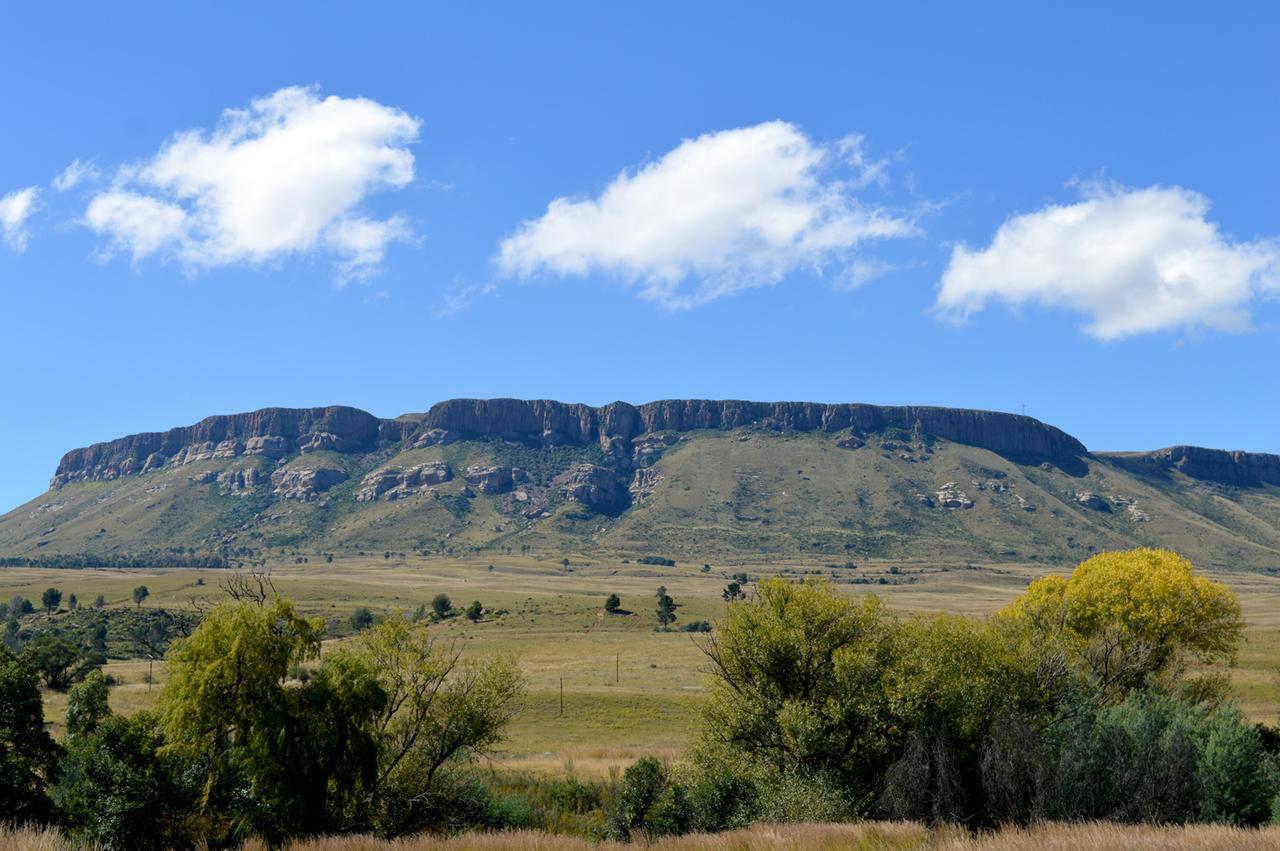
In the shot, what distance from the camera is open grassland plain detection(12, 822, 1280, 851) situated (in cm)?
1226

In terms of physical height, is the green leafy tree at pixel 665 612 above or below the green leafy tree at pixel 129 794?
below

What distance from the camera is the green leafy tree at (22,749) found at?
81.1ft

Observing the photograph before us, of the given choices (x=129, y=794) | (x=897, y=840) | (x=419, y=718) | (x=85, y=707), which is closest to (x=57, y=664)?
(x=85, y=707)

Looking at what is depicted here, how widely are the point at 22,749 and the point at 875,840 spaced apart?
79.7 feet

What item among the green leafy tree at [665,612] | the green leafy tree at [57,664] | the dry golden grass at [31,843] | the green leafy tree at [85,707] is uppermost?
the dry golden grass at [31,843]

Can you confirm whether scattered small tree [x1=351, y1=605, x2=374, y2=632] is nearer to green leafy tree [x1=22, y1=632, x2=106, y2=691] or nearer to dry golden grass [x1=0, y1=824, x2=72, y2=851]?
green leafy tree [x1=22, y1=632, x2=106, y2=691]

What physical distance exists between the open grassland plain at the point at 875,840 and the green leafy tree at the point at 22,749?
11.2 m

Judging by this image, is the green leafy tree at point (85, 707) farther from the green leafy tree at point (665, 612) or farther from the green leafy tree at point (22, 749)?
the green leafy tree at point (665, 612)

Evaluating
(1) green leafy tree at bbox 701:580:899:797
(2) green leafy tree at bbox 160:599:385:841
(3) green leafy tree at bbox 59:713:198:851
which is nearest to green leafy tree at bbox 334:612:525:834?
(2) green leafy tree at bbox 160:599:385:841

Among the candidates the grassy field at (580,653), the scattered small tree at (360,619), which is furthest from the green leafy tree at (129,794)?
the scattered small tree at (360,619)

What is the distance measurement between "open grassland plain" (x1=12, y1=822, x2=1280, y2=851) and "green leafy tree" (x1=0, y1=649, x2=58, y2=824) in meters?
11.2

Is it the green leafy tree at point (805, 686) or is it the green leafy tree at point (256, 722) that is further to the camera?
the green leafy tree at point (805, 686)

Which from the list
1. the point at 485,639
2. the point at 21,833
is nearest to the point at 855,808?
the point at 21,833

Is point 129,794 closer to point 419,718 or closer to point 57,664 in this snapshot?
point 419,718
